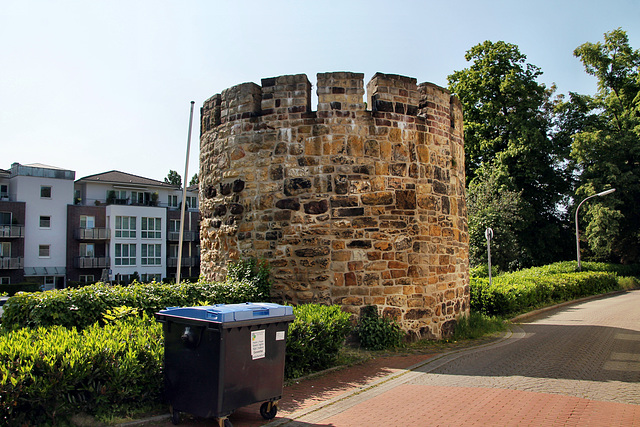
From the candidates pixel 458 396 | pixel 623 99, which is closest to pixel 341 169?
pixel 458 396

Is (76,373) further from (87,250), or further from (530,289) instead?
(87,250)

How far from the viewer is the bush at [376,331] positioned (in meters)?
9.27

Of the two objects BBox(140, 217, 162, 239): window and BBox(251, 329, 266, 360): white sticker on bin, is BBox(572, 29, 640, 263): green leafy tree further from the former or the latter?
BBox(140, 217, 162, 239): window

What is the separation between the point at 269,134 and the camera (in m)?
10.1

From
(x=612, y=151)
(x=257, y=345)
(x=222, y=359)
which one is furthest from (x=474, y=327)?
(x=612, y=151)

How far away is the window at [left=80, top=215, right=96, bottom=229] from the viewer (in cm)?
4541

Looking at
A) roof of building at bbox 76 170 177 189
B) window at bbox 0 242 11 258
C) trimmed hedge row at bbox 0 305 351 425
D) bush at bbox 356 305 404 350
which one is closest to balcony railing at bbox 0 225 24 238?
window at bbox 0 242 11 258

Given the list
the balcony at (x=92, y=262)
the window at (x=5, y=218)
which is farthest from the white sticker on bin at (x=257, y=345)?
the window at (x=5, y=218)

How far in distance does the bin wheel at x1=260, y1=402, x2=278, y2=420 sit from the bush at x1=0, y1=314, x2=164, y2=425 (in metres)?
1.16

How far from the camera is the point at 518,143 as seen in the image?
30062 millimetres

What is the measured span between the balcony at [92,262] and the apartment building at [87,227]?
79 mm

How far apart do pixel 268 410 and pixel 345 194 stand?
494 cm

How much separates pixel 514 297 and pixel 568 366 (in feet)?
25.9

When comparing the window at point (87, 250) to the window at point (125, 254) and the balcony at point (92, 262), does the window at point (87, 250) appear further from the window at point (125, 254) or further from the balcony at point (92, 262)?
the window at point (125, 254)
